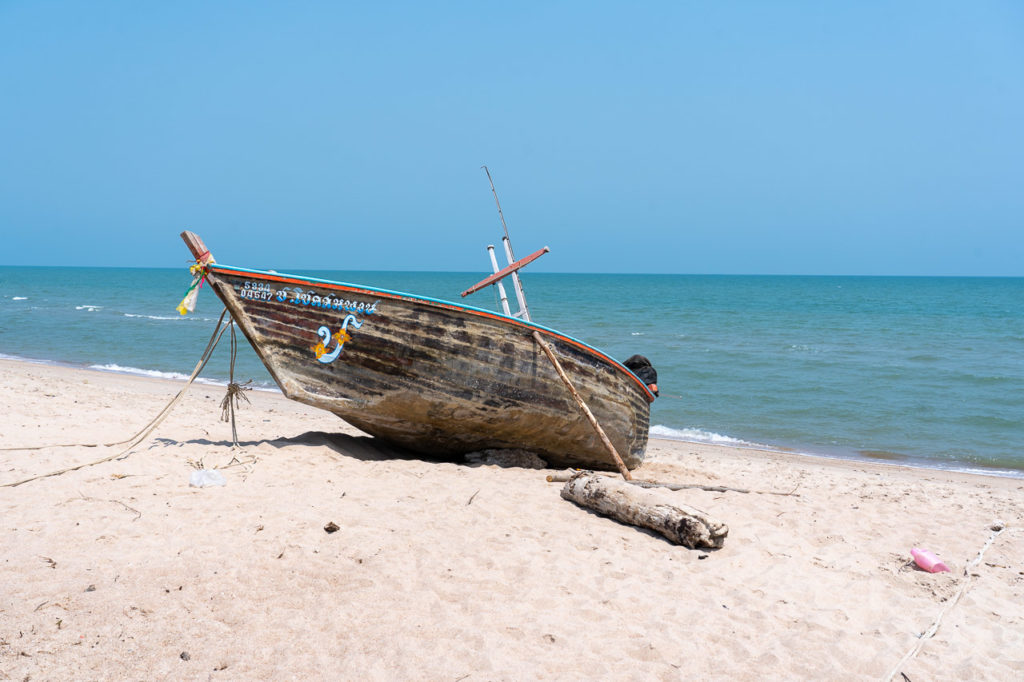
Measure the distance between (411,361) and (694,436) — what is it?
666 centimetres

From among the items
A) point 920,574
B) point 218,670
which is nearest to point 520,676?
point 218,670

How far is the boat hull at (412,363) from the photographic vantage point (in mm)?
5922

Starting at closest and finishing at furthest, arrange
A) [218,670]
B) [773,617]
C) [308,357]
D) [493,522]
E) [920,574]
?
[218,670] < [773,617] < [920,574] < [493,522] < [308,357]

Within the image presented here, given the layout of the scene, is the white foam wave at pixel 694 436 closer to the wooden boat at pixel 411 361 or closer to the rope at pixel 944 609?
the wooden boat at pixel 411 361

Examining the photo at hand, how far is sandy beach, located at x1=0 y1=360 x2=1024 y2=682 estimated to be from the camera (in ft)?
10.5

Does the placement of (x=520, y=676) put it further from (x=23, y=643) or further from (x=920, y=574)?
(x=920, y=574)

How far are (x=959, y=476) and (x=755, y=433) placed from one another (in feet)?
9.99

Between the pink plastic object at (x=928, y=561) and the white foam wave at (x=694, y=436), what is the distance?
611 cm

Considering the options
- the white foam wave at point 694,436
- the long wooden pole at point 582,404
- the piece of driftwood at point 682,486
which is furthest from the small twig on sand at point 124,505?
the white foam wave at point 694,436

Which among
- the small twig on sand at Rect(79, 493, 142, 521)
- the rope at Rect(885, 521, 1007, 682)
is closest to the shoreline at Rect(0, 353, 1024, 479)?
the rope at Rect(885, 521, 1007, 682)

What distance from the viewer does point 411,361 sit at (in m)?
6.11

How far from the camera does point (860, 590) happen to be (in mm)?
4285

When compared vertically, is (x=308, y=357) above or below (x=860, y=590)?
above

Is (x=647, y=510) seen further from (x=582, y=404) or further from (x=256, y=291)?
(x=256, y=291)
